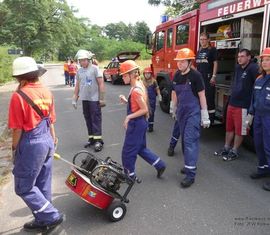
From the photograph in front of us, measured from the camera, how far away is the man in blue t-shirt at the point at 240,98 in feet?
16.5

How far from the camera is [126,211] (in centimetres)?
379

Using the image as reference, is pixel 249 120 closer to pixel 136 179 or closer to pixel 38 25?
pixel 136 179

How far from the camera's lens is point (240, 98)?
5172 mm

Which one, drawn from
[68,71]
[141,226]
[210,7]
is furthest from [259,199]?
[68,71]

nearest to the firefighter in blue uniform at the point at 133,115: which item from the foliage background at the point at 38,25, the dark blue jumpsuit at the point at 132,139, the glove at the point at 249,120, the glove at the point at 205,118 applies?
the dark blue jumpsuit at the point at 132,139

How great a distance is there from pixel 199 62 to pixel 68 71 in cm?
1382

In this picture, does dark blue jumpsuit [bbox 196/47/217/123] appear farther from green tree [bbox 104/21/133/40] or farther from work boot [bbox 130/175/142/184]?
green tree [bbox 104/21/133/40]

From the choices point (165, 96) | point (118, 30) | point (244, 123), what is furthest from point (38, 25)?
point (118, 30)

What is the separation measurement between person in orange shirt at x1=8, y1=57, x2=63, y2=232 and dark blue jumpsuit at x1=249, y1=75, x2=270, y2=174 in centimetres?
275

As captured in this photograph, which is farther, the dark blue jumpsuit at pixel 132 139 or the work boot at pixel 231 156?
the work boot at pixel 231 156

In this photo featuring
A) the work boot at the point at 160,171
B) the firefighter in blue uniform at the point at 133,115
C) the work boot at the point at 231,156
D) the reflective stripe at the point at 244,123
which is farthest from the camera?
the work boot at the point at 231,156

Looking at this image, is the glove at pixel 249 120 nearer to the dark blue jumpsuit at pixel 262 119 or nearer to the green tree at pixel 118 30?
the dark blue jumpsuit at pixel 262 119

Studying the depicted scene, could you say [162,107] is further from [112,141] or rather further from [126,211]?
[126,211]

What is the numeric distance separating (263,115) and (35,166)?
9.73 feet
